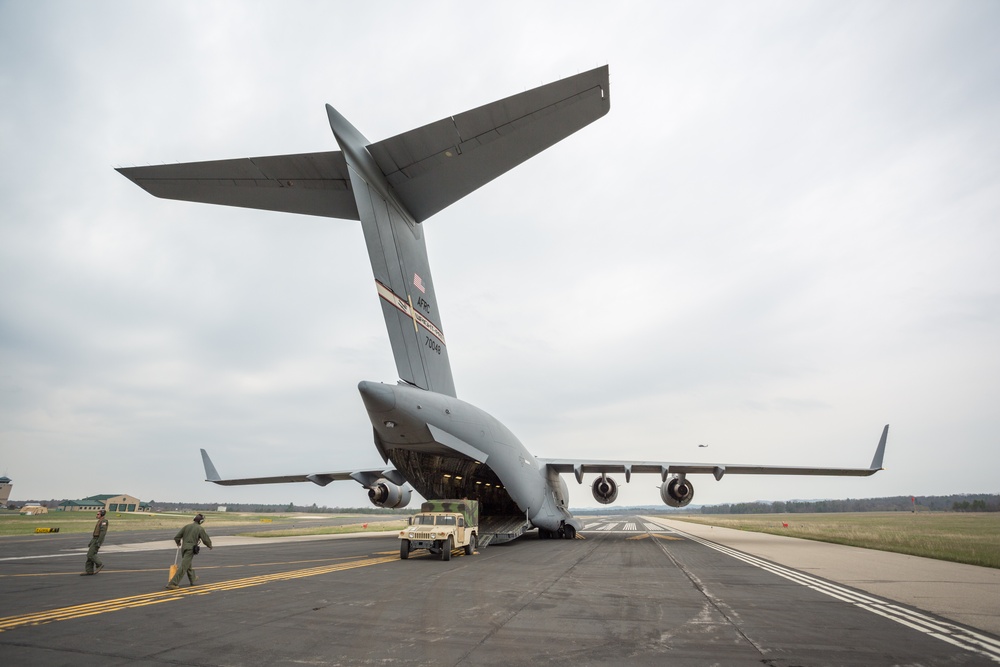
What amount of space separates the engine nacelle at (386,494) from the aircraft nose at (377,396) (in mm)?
11220

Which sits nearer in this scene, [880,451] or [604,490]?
[880,451]

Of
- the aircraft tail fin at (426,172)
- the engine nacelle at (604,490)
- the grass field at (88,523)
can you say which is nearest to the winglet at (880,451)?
the engine nacelle at (604,490)

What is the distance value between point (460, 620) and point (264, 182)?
28.1ft

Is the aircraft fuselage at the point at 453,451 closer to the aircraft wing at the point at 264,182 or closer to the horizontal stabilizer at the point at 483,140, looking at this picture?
the aircraft wing at the point at 264,182

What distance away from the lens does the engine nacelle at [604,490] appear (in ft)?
76.1

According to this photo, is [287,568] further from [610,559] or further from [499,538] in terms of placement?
[499,538]

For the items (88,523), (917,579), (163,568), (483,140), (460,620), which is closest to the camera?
(460,620)

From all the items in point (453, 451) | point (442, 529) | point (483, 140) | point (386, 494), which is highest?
point (483, 140)

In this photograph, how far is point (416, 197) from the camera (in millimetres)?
12141

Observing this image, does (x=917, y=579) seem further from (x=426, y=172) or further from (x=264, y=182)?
(x=264, y=182)

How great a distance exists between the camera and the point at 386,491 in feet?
71.5

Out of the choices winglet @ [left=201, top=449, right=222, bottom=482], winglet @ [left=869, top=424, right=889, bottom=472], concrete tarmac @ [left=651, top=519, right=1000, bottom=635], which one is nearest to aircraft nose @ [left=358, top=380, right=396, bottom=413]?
concrete tarmac @ [left=651, top=519, right=1000, bottom=635]

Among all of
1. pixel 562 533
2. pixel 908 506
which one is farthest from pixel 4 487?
pixel 908 506

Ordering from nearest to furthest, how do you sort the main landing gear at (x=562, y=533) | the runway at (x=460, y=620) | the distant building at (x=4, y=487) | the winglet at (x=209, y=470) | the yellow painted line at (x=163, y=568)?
the runway at (x=460, y=620), the yellow painted line at (x=163, y=568), the main landing gear at (x=562, y=533), the winglet at (x=209, y=470), the distant building at (x=4, y=487)
